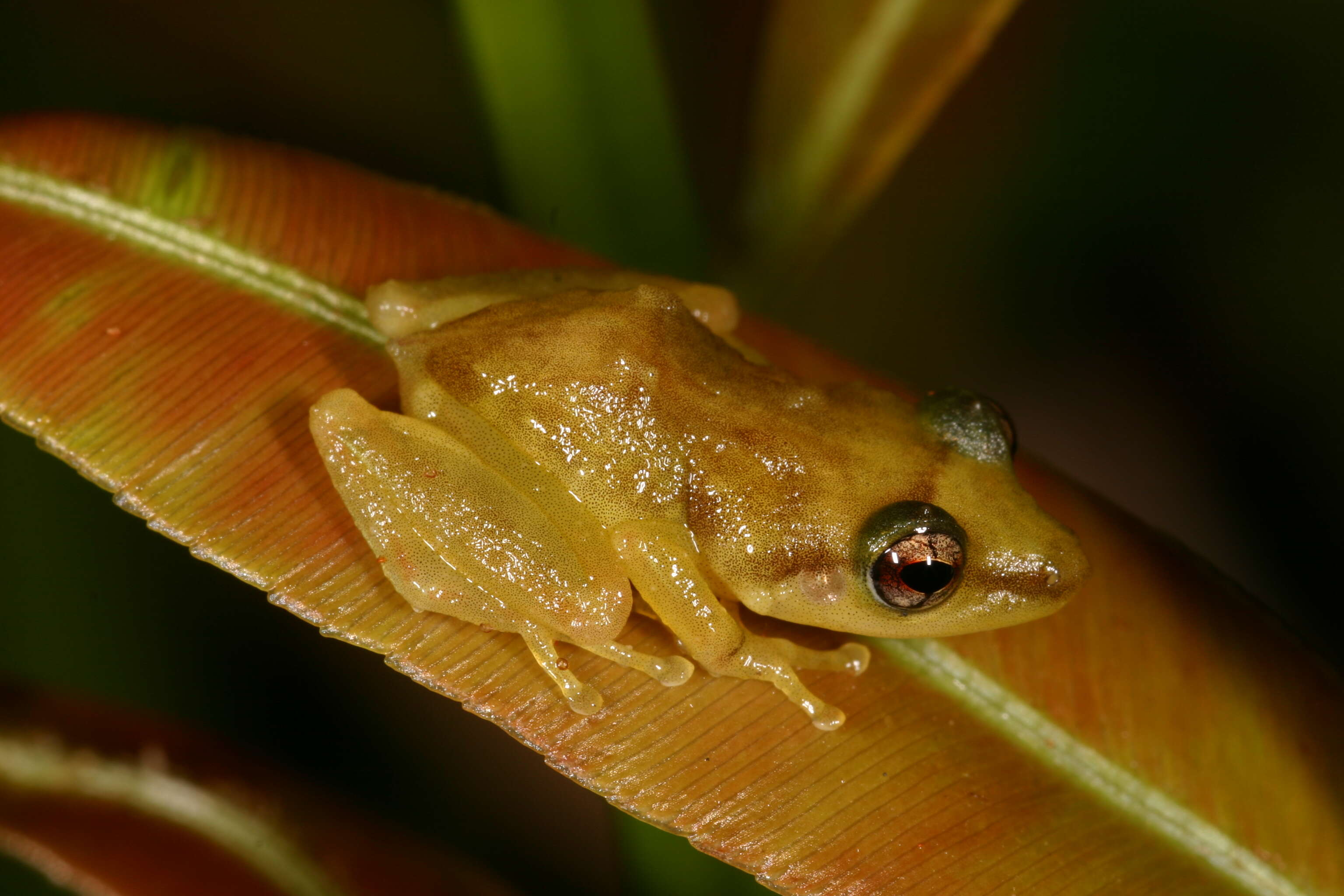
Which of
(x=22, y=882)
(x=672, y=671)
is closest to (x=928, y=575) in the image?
(x=672, y=671)

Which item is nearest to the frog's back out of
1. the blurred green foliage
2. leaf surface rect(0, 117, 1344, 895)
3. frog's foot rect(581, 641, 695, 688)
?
leaf surface rect(0, 117, 1344, 895)

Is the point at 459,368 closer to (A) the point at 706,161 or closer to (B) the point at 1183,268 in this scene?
(A) the point at 706,161

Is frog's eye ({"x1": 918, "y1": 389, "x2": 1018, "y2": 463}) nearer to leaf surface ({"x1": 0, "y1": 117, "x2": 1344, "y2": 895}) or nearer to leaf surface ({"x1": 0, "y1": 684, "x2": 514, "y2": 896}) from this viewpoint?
leaf surface ({"x1": 0, "y1": 117, "x2": 1344, "y2": 895})

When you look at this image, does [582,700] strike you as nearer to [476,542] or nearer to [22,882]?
[476,542]

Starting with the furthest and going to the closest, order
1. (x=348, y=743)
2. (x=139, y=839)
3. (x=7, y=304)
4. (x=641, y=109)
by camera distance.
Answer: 1. (x=348, y=743)
2. (x=641, y=109)
3. (x=139, y=839)
4. (x=7, y=304)

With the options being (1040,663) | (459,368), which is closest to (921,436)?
(1040,663)

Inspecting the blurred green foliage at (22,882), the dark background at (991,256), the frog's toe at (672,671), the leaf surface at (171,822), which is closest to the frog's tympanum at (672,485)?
the frog's toe at (672,671)
